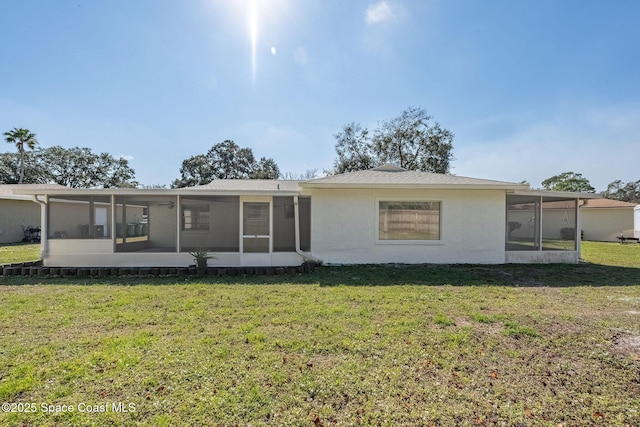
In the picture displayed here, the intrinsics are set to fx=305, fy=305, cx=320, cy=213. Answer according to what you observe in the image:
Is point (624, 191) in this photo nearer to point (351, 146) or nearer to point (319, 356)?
point (351, 146)

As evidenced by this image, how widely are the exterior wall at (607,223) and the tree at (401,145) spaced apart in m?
10.9

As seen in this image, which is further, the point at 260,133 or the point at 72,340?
the point at 260,133

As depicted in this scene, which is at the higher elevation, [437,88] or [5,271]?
[437,88]

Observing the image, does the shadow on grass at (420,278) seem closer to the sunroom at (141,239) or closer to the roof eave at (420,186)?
the sunroom at (141,239)

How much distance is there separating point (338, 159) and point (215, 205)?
20.6 meters

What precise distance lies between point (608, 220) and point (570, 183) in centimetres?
3691

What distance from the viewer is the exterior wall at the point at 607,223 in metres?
19.2

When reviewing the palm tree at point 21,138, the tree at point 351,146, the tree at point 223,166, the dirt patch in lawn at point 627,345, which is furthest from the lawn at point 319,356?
the palm tree at point 21,138

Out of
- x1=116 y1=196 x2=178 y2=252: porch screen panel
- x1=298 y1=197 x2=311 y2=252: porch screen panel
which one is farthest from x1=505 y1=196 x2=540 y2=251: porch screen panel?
x1=116 y1=196 x2=178 y2=252: porch screen panel

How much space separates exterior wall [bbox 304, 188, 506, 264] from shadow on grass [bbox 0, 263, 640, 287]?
1.74 feet

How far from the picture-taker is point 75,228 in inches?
365

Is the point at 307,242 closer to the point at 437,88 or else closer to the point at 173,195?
the point at 173,195

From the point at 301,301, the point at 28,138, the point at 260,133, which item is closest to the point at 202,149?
the point at 28,138

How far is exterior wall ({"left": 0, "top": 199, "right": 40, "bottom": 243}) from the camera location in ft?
54.4
